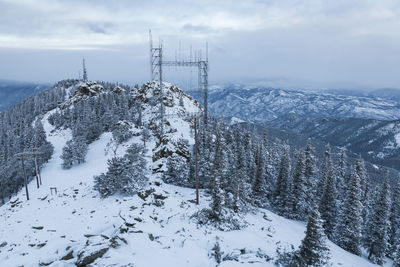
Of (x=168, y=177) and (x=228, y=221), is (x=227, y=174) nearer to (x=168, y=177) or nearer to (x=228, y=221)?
(x=168, y=177)

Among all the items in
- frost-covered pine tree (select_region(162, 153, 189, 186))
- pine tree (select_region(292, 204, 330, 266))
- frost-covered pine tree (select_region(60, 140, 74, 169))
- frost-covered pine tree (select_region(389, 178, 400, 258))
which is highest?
pine tree (select_region(292, 204, 330, 266))

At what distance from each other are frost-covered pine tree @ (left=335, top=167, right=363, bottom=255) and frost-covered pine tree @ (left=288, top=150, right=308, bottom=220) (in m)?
6.59

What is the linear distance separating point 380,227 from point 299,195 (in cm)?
1170

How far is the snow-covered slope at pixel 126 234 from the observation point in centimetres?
1350

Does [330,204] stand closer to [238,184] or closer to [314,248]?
[238,184]

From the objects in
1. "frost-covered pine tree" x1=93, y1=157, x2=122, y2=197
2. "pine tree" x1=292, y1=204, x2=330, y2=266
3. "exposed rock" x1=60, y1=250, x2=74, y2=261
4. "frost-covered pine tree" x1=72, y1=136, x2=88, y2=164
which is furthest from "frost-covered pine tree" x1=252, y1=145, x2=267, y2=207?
"frost-covered pine tree" x1=72, y1=136, x2=88, y2=164

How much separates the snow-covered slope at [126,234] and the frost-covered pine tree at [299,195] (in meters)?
11.9

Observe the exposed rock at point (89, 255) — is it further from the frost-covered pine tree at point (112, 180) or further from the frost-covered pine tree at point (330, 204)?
the frost-covered pine tree at point (330, 204)

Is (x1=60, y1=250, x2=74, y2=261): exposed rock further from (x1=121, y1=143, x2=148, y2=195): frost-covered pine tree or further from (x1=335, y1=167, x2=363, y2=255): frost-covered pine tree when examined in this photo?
(x1=335, y1=167, x2=363, y2=255): frost-covered pine tree

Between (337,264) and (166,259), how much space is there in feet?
55.9

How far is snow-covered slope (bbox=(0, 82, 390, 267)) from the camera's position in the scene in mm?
13500

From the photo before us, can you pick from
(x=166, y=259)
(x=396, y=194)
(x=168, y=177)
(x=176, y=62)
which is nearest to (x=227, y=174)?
(x=168, y=177)

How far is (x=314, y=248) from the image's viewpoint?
47.9 feet

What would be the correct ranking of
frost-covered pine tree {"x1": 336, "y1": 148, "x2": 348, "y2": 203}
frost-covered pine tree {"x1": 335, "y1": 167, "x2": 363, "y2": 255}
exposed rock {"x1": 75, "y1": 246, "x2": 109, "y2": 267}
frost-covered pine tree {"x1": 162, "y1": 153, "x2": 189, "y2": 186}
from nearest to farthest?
exposed rock {"x1": 75, "y1": 246, "x2": 109, "y2": 267} < frost-covered pine tree {"x1": 335, "y1": 167, "x2": 363, "y2": 255} < frost-covered pine tree {"x1": 162, "y1": 153, "x2": 189, "y2": 186} < frost-covered pine tree {"x1": 336, "y1": 148, "x2": 348, "y2": 203}
